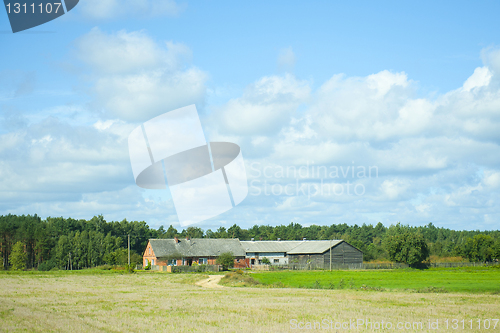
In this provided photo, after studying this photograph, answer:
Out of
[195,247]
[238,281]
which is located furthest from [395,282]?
[195,247]

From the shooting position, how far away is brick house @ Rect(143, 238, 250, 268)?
77438mm

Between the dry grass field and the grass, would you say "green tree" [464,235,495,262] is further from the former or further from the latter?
the dry grass field

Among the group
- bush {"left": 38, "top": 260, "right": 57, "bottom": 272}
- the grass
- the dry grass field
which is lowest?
bush {"left": 38, "top": 260, "right": 57, "bottom": 272}

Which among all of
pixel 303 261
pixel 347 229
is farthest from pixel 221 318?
pixel 347 229

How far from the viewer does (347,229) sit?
173 meters

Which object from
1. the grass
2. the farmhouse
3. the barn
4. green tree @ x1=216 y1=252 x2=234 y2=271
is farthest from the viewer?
the barn

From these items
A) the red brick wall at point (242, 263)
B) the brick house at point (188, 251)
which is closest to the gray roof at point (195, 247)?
the brick house at point (188, 251)

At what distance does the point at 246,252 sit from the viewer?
88.2 meters

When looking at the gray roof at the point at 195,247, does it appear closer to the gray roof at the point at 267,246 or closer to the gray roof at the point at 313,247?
the gray roof at the point at 267,246

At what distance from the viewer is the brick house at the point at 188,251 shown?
77438 millimetres

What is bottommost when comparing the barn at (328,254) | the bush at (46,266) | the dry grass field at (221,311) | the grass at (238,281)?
the bush at (46,266)

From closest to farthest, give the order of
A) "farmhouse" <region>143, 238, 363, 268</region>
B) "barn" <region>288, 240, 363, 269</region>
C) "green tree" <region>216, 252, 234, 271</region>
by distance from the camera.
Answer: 1. "green tree" <region>216, 252, 234, 271</region>
2. "farmhouse" <region>143, 238, 363, 268</region>
3. "barn" <region>288, 240, 363, 269</region>

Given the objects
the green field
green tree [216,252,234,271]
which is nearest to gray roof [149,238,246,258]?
green tree [216,252,234,271]

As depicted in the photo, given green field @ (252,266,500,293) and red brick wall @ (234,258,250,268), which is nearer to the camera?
green field @ (252,266,500,293)
